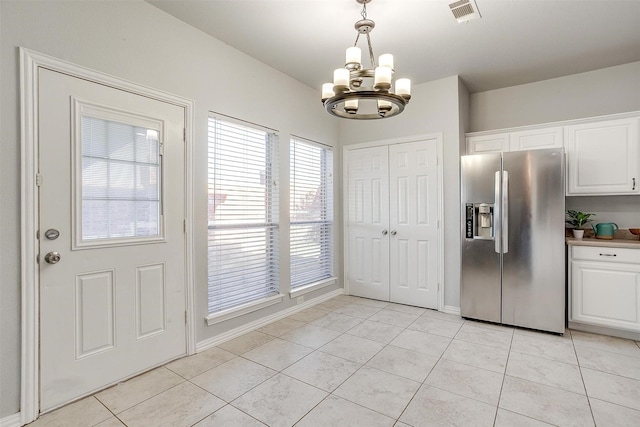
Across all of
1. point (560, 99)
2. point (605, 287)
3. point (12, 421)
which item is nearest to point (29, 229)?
point (12, 421)

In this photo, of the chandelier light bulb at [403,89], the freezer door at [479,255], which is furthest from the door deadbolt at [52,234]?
the freezer door at [479,255]

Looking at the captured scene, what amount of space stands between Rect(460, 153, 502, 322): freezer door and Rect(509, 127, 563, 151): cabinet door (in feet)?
1.90

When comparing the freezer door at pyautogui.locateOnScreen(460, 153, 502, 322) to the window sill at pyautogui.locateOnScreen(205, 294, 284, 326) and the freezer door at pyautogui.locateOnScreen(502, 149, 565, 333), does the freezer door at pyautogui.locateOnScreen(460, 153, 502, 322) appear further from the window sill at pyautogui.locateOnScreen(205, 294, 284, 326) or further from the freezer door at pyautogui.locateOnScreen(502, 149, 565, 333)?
the window sill at pyautogui.locateOnScreen(205, 294, 284, 326)

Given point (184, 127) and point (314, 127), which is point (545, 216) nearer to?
point (314, 127)

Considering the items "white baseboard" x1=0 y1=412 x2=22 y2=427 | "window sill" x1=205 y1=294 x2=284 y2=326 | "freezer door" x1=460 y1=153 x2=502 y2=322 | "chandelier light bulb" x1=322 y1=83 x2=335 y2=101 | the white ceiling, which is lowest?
"white baseboard" x1=0 y1=412 x2=22 y2=427

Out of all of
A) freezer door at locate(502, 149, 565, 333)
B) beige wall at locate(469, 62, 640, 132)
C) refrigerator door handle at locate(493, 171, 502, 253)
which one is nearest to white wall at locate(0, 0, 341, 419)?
refrigerator door handle at locate(493, 171, 502, 253)

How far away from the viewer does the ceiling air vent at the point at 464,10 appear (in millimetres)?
2426

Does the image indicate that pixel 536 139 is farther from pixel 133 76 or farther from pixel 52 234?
pixel 52 234

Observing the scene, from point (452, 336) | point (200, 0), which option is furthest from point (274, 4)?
point (452, 336)

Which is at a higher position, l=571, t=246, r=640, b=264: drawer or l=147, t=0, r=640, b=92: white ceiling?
l=147, t=0, r=640, b=92: white ceiling

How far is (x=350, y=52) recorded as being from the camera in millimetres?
2150

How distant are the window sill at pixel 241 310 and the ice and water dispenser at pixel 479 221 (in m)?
2.25

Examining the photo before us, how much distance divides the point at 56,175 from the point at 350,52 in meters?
2.05

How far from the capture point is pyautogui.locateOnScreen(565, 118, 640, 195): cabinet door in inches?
125
